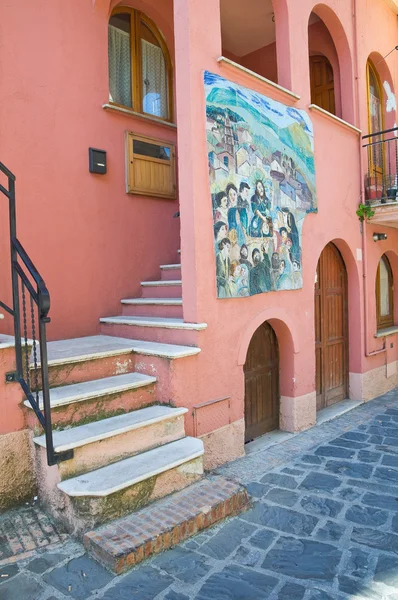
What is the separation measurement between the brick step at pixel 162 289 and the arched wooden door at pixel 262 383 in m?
1.14

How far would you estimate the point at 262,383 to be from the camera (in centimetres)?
582

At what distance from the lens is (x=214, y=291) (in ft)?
15.1

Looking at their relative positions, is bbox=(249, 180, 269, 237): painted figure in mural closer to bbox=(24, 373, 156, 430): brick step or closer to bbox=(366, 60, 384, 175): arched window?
bbox=(24, 373, 156, 430): brick step

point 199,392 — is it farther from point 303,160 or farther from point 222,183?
point 303,160

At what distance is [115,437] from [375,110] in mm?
8224

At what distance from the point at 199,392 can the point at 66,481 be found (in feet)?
5.22

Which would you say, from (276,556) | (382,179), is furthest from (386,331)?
(276,556)

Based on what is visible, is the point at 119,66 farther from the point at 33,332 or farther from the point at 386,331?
the point at 386,331

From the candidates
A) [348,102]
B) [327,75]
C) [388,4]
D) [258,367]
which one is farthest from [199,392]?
[388,4]

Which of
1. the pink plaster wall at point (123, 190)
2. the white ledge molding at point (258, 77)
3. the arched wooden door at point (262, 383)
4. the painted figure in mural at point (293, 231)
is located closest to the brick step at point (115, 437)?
the pink plaster wall at point (123, 190)

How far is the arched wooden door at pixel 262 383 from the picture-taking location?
5574 millimetres

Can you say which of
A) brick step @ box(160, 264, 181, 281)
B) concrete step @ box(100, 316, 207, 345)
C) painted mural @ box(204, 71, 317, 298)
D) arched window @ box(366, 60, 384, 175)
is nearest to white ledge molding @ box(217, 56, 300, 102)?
painted mural @ box(204, 71, 317, 298)

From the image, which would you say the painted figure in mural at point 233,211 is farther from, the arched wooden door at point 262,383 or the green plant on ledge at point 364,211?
the green plant on ledge at point 364,211

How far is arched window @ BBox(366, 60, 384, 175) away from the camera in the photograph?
8.33 m
